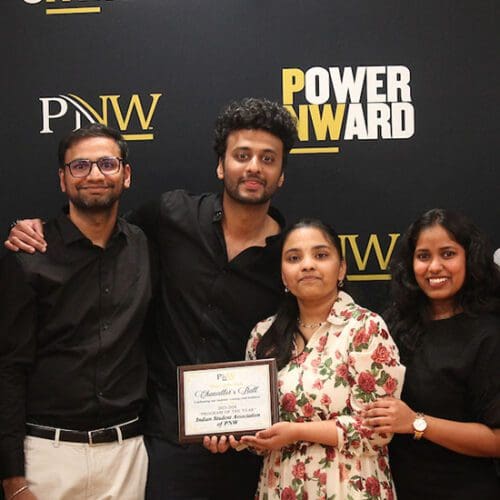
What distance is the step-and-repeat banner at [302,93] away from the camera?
116 inches

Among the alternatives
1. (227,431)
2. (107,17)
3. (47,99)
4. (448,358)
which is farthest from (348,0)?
(227,431)

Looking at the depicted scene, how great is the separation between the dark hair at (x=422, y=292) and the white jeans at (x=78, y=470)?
3.27ft

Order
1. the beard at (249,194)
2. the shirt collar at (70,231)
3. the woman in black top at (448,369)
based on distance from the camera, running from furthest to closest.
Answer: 1. the beard at (249,194)
2. the shirt collar at (70,231)
3. the woman in black top at (448,369)

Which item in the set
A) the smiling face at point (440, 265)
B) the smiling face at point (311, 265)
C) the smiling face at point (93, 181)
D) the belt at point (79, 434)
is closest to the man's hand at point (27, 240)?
the smiling face at point (93, 181)

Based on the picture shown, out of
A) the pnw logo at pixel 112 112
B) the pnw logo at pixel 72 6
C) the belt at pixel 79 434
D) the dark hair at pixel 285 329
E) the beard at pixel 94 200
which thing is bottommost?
the belt at pixel 79 434

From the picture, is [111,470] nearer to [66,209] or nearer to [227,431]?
[227,431]

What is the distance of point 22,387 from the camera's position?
232 centimetres

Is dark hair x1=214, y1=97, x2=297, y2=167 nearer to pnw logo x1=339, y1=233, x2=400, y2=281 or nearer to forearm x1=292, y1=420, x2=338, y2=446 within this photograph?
pnw logo x1=339, y1=233, x2=400, y2=281

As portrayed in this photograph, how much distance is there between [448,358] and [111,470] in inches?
44.8

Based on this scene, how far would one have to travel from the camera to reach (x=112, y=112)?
9.75 ft

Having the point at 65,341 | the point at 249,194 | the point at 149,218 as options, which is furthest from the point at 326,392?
the point at 149,218

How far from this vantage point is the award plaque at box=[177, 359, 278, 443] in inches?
85.5

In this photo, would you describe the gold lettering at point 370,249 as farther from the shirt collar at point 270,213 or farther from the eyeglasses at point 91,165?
the eyeglasses at point 91,165

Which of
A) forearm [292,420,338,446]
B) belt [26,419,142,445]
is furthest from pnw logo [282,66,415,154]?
belt [26,419,142,445]
